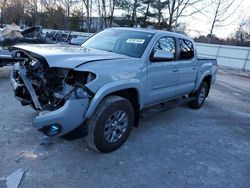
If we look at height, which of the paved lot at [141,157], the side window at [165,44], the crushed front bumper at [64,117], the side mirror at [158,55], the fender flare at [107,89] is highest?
the side window at [165,44]

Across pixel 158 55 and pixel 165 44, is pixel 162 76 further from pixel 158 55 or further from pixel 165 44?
pixel 165 44

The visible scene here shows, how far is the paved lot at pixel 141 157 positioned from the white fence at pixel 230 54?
46.9ft

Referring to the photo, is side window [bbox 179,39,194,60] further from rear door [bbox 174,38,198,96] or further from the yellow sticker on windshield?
the yellow sticker on windshield

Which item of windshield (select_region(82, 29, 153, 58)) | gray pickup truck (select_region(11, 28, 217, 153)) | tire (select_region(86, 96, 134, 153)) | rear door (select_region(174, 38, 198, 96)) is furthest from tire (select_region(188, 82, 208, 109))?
tire (select_region(86, 96, 134, 153))

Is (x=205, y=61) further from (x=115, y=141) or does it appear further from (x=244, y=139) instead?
(x=115, y=141)

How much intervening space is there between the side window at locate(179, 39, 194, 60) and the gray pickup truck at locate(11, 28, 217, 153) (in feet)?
0.54

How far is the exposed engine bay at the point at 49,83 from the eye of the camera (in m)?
3.24

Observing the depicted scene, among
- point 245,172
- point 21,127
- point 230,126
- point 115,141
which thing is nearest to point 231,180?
point 245,172

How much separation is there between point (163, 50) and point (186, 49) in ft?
4.04

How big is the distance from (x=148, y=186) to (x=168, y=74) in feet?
7.43

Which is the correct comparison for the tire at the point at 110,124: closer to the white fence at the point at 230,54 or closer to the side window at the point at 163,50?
the side window at the point at 163,50

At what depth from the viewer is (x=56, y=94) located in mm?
3404

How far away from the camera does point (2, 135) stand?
405cm

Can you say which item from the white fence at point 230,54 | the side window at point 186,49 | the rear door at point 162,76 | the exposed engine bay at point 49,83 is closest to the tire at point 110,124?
the exposed engine bay at point 49,83
